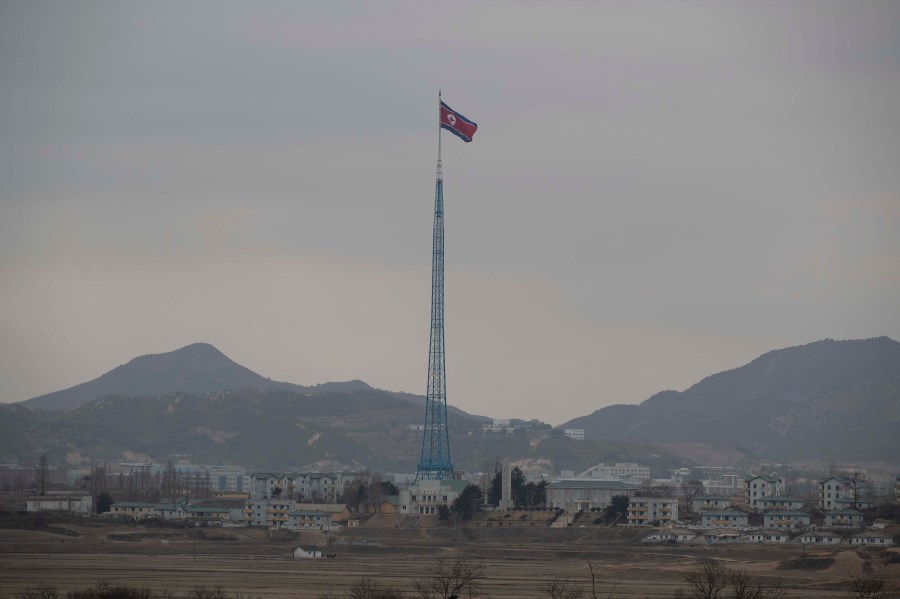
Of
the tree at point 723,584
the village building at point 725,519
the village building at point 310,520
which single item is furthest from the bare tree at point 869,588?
the village building at point 310,520

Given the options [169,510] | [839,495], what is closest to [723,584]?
[839,495]

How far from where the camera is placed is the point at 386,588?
75375mm

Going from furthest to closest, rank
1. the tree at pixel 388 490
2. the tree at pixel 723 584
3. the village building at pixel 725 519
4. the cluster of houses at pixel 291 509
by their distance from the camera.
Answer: the tree at pixel 388 490, the cluster of houses at pixel 291 509, the village building at pixel 725 519, the tree at pixel 723 584

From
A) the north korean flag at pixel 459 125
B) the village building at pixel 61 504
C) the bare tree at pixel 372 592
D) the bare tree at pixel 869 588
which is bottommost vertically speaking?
the bare tree at pixel 372 592

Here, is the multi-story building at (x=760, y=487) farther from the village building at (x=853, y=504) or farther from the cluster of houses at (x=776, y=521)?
the village building at (x=853, y=504)

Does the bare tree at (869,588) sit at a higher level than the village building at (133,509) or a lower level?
lower

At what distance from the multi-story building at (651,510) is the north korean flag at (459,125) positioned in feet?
94.0

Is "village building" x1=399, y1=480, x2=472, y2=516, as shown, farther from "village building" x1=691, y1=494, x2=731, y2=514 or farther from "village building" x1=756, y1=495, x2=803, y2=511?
"village building" x1=756, y1=495, x2=803, y2=511

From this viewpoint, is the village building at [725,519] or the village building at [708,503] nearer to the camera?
the village building at [725,519]

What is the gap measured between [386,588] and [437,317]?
56676 mm

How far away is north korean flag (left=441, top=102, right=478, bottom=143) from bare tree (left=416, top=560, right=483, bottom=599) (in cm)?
3622

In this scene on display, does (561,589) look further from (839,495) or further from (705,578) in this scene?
(839,495)

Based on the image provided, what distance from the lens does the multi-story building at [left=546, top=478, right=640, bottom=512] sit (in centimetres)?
13500

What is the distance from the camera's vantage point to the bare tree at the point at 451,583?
228ft
